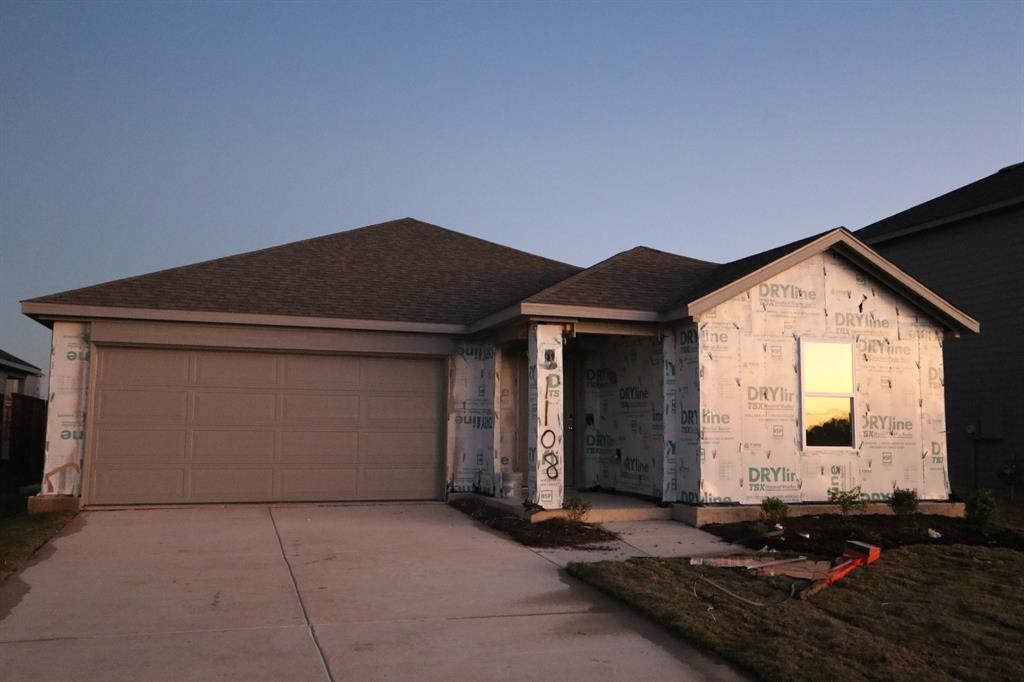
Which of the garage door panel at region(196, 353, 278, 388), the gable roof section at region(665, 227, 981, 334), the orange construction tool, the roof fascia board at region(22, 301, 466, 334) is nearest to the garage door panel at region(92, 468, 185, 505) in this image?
the garage door panel at region(196, 353, 278, 388)

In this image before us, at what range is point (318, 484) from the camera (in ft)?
42.5

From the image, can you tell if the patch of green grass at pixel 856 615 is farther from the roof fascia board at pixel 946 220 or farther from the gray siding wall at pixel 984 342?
the roof fascia board at pixel 946 220

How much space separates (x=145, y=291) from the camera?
12539 millimetres

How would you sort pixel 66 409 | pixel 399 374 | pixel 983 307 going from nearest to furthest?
pixel 66 409 < pixel 399 374 < pixel 983 307

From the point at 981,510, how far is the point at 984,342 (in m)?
7.98

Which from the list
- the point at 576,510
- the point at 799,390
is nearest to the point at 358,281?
the point at 576,510

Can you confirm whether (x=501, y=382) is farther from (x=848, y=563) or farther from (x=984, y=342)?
(x=984, y=342)

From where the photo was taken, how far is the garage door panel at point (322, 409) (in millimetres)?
12914

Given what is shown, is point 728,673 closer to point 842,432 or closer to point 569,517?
point 569,517

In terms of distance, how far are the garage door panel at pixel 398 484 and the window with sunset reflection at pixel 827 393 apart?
6.03m

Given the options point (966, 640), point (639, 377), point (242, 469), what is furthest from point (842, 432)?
point (242, 469)

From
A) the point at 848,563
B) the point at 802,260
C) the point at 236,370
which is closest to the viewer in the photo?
the point at 848,563

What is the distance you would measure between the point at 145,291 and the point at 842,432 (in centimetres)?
1081

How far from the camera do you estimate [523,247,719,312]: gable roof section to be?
11.6m
